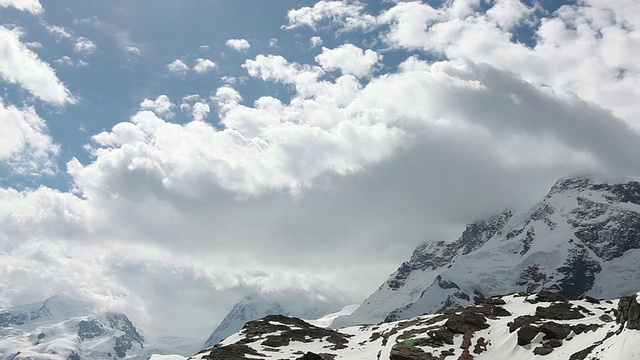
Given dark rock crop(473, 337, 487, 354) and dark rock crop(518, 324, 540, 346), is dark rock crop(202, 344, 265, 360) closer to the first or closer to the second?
dark rock crop(473, 337, 487, 354)

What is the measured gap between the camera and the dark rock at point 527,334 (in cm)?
6397

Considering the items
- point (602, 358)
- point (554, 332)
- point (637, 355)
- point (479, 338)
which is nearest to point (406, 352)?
point (479, 338)

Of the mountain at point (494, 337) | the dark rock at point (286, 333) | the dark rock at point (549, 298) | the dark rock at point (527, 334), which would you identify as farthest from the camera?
the dark rock at point (286, 333)

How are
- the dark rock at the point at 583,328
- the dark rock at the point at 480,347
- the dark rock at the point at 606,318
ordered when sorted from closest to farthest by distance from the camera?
the dark rock at the point at 583,328
the dark rock at the point at 480,347
the dark rock at the point at 606,318

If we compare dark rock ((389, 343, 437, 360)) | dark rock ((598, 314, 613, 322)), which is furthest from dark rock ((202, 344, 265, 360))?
dark rock ((598, 314, 613, 322))

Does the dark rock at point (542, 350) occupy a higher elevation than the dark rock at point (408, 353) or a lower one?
lower

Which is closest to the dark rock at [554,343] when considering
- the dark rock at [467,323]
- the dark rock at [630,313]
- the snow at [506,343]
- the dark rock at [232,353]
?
the snow at [506,343]

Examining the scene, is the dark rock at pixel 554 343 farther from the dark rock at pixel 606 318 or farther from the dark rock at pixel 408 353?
the dark rock at pixel 408 353

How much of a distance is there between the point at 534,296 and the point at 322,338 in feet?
124

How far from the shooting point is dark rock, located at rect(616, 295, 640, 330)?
45650mm

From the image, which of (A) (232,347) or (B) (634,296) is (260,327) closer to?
(A) (232,347)

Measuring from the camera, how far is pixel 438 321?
8944 cm

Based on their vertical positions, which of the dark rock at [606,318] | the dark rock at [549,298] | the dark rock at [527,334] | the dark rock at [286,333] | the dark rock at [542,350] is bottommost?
the dark rock at [542,350]

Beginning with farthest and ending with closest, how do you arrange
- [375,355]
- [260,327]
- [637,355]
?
1. [260,327]
2. [375,355]
3. [637,355]
